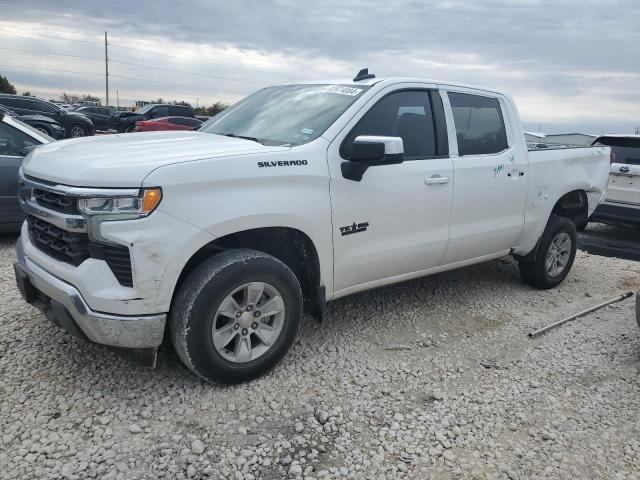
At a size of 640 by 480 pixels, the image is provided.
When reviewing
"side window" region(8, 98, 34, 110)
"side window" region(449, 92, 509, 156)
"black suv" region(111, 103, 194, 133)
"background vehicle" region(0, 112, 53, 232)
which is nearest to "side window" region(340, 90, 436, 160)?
"side window" region(449, 92, 509, 156)

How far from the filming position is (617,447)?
9.73 feet

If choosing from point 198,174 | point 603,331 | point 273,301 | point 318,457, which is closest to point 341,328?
point 273,301

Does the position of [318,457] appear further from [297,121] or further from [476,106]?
[476,106]

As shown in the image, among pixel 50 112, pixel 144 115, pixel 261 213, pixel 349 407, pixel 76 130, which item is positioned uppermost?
pixel 144 115

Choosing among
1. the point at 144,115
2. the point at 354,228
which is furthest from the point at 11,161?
the point at 144,115

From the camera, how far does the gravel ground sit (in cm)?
271

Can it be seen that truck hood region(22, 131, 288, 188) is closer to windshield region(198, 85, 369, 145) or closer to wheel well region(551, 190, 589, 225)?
windshield region(198, 85, 369, 145)

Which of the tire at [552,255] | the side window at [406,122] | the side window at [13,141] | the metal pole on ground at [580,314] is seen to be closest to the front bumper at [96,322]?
the side window at [406,122]

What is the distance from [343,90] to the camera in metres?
4.02

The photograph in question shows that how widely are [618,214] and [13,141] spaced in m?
7.94

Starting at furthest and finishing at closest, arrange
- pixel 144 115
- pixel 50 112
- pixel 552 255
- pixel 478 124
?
1. pixel 144 115
2. pixel 50 112
3. pixel 552 255
4. pixel 478 124

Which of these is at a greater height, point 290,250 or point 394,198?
point 394,198

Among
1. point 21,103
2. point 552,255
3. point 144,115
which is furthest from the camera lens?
point 144,115

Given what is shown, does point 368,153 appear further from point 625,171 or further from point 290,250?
point 625,171
